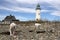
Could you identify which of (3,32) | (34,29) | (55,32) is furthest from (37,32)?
(3,32)

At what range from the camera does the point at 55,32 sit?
24.8ft

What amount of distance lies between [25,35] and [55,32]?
48.2 inches

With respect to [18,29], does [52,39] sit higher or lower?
lower

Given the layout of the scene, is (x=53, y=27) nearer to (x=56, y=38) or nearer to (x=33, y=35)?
(x=56, y=38)

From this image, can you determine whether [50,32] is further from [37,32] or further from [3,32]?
[3,32]

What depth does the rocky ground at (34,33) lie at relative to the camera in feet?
23.5

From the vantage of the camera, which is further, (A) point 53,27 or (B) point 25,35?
(A) point 53,27

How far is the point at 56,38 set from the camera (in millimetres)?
7473

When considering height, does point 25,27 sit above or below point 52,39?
above

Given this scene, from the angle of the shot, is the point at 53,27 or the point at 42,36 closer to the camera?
the point at 42,36

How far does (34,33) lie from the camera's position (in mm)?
7344

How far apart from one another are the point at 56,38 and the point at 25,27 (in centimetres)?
127

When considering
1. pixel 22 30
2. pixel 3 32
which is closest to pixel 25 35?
pixel 22 30

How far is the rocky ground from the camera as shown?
7.16 meters
